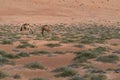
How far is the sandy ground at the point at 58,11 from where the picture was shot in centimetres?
6334

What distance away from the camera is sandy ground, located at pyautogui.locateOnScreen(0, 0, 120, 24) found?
63.3 metres

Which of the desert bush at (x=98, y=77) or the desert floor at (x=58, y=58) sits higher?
the desert bush at (x=98, y=77)

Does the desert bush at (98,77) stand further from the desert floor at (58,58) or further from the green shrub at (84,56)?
the green shrub at (84,56)

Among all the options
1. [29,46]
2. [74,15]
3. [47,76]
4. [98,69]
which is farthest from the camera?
[74,15]

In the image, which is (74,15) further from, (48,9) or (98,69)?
(98,69)

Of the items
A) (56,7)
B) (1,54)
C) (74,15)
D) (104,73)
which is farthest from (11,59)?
(56,7)

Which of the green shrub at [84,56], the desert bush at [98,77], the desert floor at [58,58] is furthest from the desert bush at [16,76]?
the green shrub at [84,56]

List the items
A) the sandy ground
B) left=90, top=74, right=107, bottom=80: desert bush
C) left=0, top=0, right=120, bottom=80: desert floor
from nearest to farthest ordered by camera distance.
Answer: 1. left=90, top=74, right=107, bottom=80: desert bush
2. left=0, top=0, right=120, bottom=80: desert floor
3. the sandy ground

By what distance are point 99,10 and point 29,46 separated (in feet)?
193

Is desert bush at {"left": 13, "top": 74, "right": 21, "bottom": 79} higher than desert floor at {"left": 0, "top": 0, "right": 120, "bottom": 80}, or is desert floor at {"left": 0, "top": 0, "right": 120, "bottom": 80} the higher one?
desert bush at {"left": 13, "top": 74, "right": 21, "bottom": 79}

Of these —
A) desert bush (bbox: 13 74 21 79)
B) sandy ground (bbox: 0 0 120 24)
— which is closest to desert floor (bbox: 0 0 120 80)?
desert bush (bbox: 13 74 21 79)

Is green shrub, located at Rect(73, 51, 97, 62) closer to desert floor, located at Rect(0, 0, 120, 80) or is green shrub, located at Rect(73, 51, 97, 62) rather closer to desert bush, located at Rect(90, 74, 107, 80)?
desert floor, located at Rect(0, 0, 120, 80)

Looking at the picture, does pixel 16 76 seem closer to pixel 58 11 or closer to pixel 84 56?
pixel 84 56

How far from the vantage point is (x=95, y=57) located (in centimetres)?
1714
